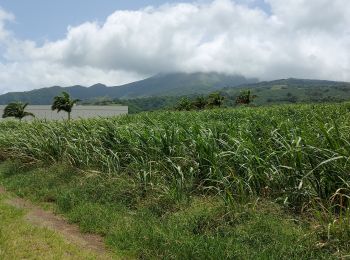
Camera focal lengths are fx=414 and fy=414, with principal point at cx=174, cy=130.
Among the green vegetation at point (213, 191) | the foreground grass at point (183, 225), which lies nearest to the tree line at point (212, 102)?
the green vegetation at point (213, 191)

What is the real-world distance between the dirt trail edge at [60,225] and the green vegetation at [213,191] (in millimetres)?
179

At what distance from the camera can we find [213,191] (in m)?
7.11

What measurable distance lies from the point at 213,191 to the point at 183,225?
142 centimetres

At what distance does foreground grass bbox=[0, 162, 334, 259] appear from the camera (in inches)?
191

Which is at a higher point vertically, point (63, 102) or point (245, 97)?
point (63, 102)

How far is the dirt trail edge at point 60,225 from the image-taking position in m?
5.98

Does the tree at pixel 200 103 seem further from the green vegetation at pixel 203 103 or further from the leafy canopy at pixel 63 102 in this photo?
the leafy canopy at pixel 63 102

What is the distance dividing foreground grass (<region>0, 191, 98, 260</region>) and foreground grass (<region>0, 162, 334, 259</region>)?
21 centimetres

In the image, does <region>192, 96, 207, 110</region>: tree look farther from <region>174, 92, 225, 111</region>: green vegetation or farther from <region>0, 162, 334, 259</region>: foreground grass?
<region>0, 162, 334, 259</region>: foreground grass

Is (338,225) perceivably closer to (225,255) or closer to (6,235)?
(225,255)

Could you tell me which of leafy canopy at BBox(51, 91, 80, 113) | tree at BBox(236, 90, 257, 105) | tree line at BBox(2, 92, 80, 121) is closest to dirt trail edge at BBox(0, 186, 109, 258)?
leafy canopy at BBox(51, 91, 80, 113)

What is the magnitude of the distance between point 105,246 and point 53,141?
693 cm

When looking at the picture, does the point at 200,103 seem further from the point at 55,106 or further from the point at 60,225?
the point at 60,225

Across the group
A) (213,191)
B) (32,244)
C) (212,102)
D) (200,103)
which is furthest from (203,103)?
(32,244)
